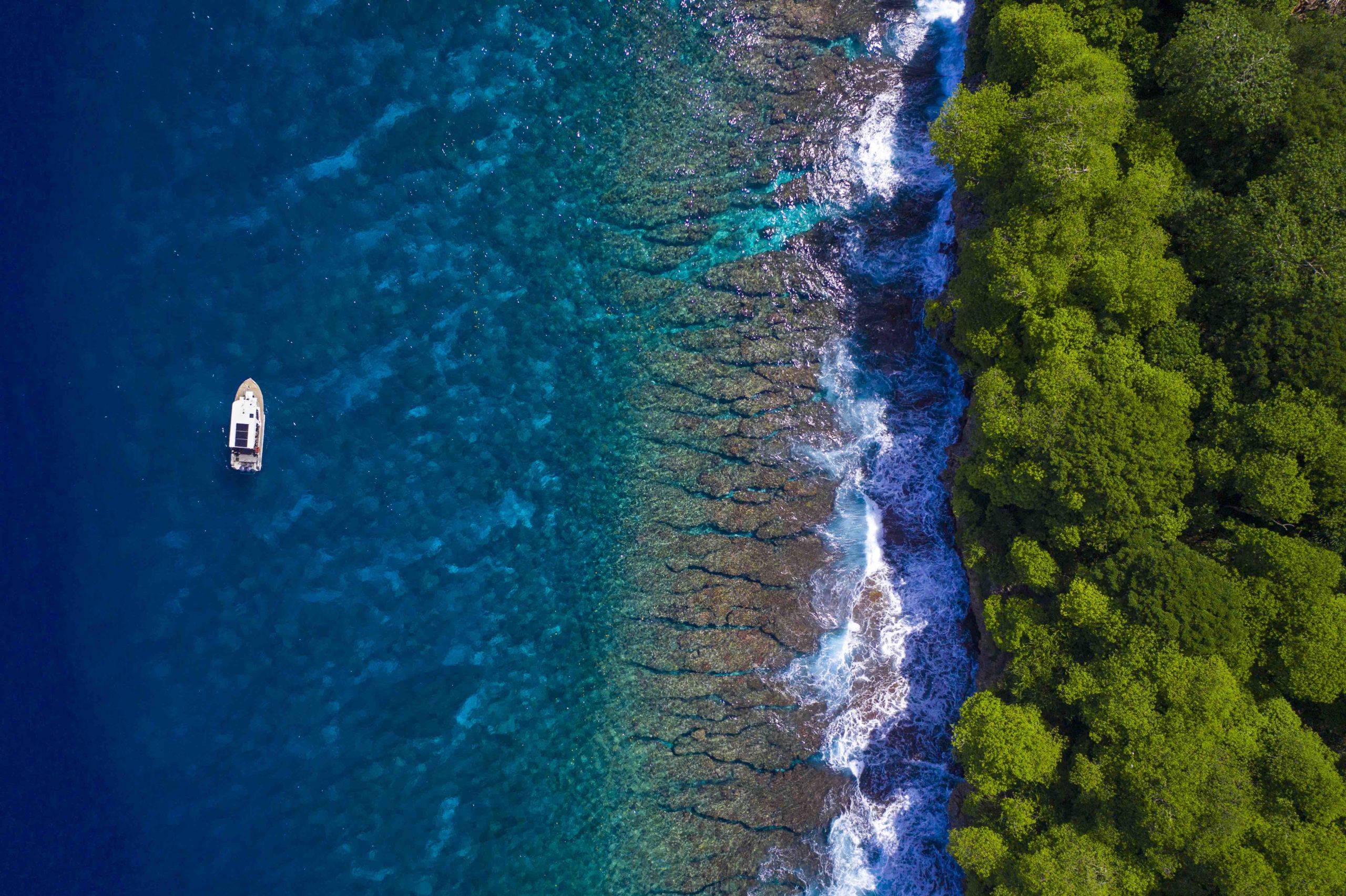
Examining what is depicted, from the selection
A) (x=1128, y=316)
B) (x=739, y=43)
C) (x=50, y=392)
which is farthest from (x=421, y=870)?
(x=739, y=43)

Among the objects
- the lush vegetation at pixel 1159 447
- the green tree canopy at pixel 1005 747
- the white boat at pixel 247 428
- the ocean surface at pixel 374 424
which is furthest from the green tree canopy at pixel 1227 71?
the white boat at pixel 247 428

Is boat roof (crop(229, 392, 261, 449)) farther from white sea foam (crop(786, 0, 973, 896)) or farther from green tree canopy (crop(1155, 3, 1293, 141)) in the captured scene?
green tree canopy (crop(1155, 3, 1293, 141))

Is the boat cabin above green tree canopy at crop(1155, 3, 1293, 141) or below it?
below

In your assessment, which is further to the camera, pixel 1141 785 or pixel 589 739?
pixel 589 739

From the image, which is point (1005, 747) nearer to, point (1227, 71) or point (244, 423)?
point (1227, 71)

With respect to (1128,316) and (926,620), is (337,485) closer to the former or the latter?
(926,620)

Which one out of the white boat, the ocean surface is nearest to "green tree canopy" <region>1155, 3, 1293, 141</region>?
the ocean surface
